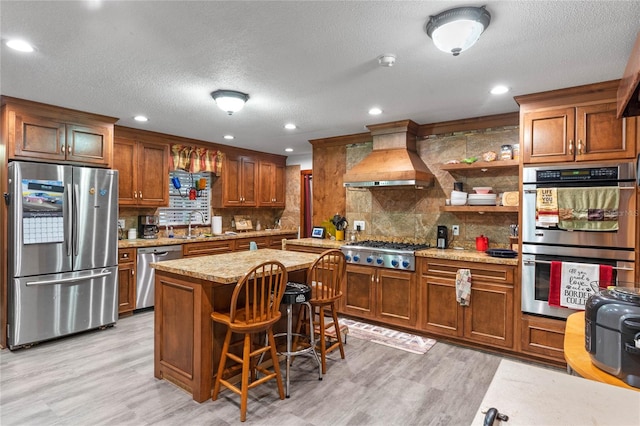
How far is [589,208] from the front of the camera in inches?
116

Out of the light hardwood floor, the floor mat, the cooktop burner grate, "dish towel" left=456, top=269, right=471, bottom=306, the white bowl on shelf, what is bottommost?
the light hardwood floor

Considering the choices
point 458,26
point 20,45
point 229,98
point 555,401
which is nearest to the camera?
point 555,401

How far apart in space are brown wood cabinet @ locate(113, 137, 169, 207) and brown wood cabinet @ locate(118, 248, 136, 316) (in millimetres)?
672

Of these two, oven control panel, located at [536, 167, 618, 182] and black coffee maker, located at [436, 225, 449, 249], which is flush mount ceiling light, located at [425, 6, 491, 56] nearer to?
oven control panel, located at [536, 167, 618, 182]

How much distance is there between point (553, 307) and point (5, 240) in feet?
16.8

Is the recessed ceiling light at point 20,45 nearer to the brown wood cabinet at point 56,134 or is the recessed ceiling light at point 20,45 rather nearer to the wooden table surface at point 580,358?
the brown wood cabinet at point 56,134

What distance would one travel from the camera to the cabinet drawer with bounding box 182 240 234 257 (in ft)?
16.1

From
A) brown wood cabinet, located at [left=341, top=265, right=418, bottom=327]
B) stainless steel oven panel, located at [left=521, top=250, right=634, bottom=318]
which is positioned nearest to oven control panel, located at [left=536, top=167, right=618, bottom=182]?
stainless steel oven panel, located at [left=521, top=250, right=634, bottom=318]

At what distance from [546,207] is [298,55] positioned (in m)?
2.46

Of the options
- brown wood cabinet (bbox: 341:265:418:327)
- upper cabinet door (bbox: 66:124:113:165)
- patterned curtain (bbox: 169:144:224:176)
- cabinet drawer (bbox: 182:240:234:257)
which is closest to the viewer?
upper cabinet door (bbox: 66:124:113:165)

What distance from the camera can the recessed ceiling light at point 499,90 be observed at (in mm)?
3016

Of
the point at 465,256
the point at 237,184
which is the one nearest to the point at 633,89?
the point at 465,256

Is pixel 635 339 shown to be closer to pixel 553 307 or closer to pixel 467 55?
pixel 467 55

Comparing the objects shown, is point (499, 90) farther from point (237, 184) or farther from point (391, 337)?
point (237, 184)
